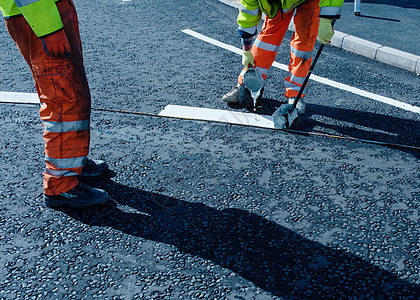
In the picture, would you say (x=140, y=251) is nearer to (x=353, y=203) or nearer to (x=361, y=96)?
(x=353, y=203)

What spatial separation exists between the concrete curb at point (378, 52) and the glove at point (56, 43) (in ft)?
14.0

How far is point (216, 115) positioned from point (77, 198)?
5.45ft

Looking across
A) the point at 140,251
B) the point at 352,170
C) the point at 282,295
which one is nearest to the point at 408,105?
the point at 352,170

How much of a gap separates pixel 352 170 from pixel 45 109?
2243 millimetres

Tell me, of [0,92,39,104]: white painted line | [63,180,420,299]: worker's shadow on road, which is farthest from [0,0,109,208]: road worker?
[0,92,39,104]: white painted line

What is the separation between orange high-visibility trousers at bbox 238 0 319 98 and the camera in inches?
145

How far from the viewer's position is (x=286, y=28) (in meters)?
3.89

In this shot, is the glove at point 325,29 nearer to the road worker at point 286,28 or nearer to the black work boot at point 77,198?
the road worker at point 286,28

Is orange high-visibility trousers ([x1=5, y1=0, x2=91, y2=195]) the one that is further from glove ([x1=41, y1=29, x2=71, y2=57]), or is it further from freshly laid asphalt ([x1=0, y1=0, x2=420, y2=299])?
freshly laid asphalt ([x1=0, y1=0, x2=420, y2=299])

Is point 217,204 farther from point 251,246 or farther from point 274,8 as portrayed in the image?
point 274,8

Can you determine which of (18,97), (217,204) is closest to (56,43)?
A: (217,204)

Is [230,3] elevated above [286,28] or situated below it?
below

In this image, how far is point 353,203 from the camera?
2.81 meters

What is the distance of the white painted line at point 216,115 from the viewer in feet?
12.5
